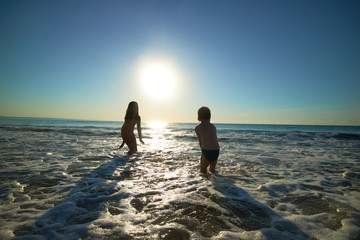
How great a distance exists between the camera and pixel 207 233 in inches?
85.4

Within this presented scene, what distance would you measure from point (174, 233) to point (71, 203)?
186 centimetres

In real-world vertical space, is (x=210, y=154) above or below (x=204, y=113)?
below

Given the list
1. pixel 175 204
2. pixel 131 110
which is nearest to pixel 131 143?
pixel 131 110

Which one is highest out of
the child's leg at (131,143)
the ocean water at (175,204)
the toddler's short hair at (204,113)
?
the toddler's short hair at (204,113)

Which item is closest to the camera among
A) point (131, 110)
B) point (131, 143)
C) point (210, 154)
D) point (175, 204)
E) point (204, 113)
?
point (175, 204)

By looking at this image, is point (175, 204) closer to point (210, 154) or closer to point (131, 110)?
point (210, 154)

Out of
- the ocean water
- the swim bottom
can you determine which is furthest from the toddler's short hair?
the ocean water

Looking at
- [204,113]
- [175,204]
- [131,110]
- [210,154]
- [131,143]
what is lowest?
[175,204]

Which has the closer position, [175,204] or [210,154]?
[175,204]

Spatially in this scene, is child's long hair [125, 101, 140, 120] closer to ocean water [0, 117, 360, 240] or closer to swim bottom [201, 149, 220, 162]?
ocean water [0, 117, 360, 240]

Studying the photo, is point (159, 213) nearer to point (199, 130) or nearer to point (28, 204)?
point (28, 204)

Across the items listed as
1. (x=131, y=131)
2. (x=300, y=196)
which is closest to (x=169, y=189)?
(x=300, y=196)

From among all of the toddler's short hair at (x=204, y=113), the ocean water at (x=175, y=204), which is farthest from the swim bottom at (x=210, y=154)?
the toddler's short hair at (x=204, y=113)

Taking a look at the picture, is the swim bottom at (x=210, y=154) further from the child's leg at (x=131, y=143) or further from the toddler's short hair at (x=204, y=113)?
the child's leg at (x=131, y=143)
